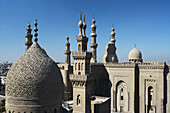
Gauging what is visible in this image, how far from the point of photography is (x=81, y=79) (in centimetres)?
1666

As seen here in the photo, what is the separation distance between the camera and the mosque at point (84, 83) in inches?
511

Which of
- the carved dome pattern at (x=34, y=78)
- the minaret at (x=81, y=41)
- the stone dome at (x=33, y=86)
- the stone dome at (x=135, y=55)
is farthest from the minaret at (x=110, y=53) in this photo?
the stone dome at (x=33, y=86)

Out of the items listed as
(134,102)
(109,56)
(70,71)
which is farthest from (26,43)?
(134,102)

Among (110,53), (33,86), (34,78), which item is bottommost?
(33,86)

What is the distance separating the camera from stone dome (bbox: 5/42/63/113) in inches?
504

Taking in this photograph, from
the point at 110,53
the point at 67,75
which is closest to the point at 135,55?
the point at 110,53

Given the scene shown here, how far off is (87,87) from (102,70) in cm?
913

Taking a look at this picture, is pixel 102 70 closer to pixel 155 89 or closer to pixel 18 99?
pixel 155 89

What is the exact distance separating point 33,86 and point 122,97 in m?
15.3

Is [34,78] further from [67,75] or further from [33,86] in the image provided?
[67,75]

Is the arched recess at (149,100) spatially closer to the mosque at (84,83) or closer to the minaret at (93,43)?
the mosque at (84,83)

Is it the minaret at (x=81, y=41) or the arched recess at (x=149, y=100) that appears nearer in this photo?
the minaret at (x=81, y=41)

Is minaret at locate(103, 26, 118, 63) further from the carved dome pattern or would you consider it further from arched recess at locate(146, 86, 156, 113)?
the carved dome pattern

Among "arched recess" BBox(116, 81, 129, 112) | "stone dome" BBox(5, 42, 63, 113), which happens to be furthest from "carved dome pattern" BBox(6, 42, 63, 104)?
"arched recess" BBox(116, 81, 129, 112)
